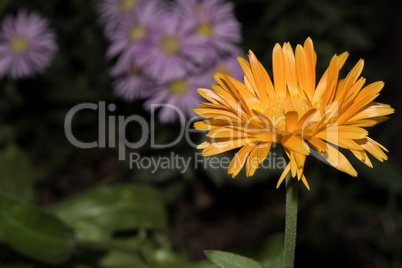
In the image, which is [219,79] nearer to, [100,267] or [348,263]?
[100,267]

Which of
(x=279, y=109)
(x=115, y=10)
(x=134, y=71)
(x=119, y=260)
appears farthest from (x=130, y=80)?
(x=279, y=109)

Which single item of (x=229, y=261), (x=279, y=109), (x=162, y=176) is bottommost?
(x=229, y=261)

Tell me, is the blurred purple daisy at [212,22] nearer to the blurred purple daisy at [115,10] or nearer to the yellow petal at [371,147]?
the blurred purple daisy at [115,10]

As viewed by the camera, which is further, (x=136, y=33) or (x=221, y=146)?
(x=136, y=33)

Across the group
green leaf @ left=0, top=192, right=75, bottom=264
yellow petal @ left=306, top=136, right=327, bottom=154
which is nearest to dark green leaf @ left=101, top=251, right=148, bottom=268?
green leaf @ left=0, top=192, right=75, bottom=264

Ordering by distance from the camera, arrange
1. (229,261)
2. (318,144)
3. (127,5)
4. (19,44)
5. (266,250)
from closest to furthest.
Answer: (318,144)
(229,261)
(266,250)
(127,5)
(19,44)

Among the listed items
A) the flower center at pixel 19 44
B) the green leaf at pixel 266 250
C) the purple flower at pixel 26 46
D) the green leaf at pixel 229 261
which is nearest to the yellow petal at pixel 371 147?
the green leaf at pixel 229 261

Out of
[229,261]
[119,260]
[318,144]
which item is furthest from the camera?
[119,260]

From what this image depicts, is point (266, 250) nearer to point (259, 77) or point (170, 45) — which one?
point (259, 77)
